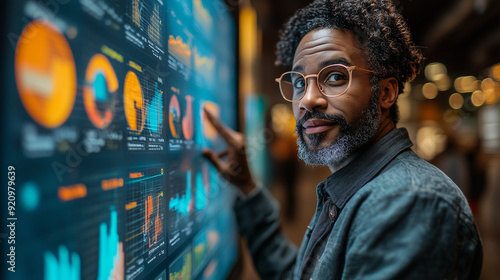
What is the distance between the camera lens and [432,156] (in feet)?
9.25

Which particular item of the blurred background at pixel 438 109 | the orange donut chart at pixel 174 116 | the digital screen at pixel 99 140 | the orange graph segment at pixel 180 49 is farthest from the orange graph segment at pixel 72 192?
the blurred background at pixel 438 109

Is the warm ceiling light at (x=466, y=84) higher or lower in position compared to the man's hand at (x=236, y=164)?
higher

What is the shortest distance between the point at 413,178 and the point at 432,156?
2.53 meters

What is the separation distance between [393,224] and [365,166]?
0.85ft

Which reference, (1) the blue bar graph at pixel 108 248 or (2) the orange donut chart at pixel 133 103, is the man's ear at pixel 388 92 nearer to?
(2) the orange donut chart at pixel 133 103

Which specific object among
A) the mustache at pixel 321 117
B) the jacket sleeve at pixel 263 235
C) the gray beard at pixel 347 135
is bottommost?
the jacket sleeve at pixel 263 235

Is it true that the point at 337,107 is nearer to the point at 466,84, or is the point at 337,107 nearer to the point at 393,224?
the point at 393,224

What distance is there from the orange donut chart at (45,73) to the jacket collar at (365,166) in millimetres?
689

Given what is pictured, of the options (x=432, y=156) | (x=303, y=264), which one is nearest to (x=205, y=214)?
(x=303, y=264)

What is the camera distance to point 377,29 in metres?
0.92

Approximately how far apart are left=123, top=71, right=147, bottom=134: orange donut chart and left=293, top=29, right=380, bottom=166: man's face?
0.47m

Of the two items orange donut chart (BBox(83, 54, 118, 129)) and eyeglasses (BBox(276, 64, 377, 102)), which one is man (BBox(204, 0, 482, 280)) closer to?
eyeglasses (BBox(276, 64, 377, 102))

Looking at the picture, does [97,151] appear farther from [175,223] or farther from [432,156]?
[432,156]

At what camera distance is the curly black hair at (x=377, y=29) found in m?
0.92
